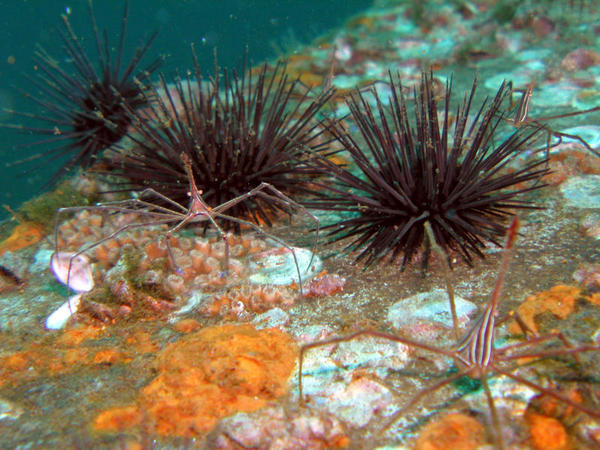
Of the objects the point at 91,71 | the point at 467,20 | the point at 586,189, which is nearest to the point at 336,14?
the point at 467,20

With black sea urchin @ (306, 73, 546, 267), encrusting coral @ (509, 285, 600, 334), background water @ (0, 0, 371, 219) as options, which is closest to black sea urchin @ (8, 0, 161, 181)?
background water @ (0, 0, 371, 219)

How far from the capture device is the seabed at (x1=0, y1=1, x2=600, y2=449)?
1.75m

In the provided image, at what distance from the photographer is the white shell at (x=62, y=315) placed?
279 centimetres

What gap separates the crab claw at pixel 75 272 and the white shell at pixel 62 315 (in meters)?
0.17

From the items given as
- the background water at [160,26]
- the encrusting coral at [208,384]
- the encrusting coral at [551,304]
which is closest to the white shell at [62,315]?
the encrusting coral at [208,384]

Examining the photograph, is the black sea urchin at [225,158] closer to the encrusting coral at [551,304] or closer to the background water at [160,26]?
the background water at [160,26]

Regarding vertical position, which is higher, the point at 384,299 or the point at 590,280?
the point at 590,280

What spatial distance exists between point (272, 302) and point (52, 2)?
2162 centimetres

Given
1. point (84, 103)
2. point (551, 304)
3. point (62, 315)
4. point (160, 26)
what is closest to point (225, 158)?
point (62, 315)

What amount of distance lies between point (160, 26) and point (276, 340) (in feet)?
25.5

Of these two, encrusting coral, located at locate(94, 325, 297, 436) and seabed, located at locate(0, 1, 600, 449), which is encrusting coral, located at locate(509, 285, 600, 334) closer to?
seabed, located at locate(0, 1, 600, 449)

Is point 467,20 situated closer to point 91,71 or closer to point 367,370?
point 91,71

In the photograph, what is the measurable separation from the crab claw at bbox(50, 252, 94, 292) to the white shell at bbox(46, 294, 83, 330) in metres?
0.17

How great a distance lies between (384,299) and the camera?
263 centimetres
